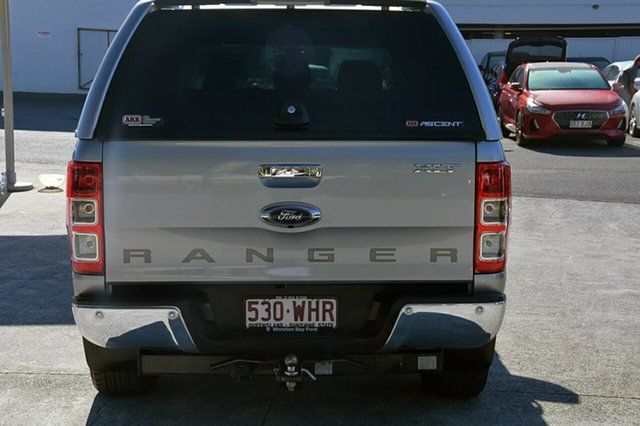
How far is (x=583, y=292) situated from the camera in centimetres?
775

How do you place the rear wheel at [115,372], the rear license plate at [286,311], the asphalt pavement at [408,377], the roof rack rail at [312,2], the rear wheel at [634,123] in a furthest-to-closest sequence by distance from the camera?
the rear wheel at [634,123] < the asphalt pavement at [408,377] < the rear wheel at [115,372] < the roof rack rail at [312,2] < the rear license plate at [286,311]

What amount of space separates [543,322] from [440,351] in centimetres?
254

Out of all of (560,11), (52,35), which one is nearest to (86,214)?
(52,35)

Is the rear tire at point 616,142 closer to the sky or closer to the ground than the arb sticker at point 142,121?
closer to the ground

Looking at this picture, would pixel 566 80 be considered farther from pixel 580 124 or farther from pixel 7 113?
pixel 7 113

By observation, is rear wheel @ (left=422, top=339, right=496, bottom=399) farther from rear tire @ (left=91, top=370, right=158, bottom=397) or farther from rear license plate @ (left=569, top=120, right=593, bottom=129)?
rear license plate @ (left=569, top=120, right=593, bottom=129)

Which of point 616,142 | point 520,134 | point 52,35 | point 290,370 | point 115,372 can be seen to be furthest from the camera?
point 52,35

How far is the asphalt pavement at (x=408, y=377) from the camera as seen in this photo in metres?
4.97

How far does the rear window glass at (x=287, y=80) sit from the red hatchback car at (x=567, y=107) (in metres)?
13.3

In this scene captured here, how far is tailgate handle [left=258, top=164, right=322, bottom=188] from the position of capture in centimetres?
427

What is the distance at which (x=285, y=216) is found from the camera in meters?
4.29

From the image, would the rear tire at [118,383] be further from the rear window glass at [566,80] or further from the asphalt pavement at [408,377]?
the rear window glass at [566,80]

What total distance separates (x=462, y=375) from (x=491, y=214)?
3.47ft

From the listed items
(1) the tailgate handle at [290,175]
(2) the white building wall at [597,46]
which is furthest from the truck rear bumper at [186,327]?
(2) the white building wall at [597,46]
